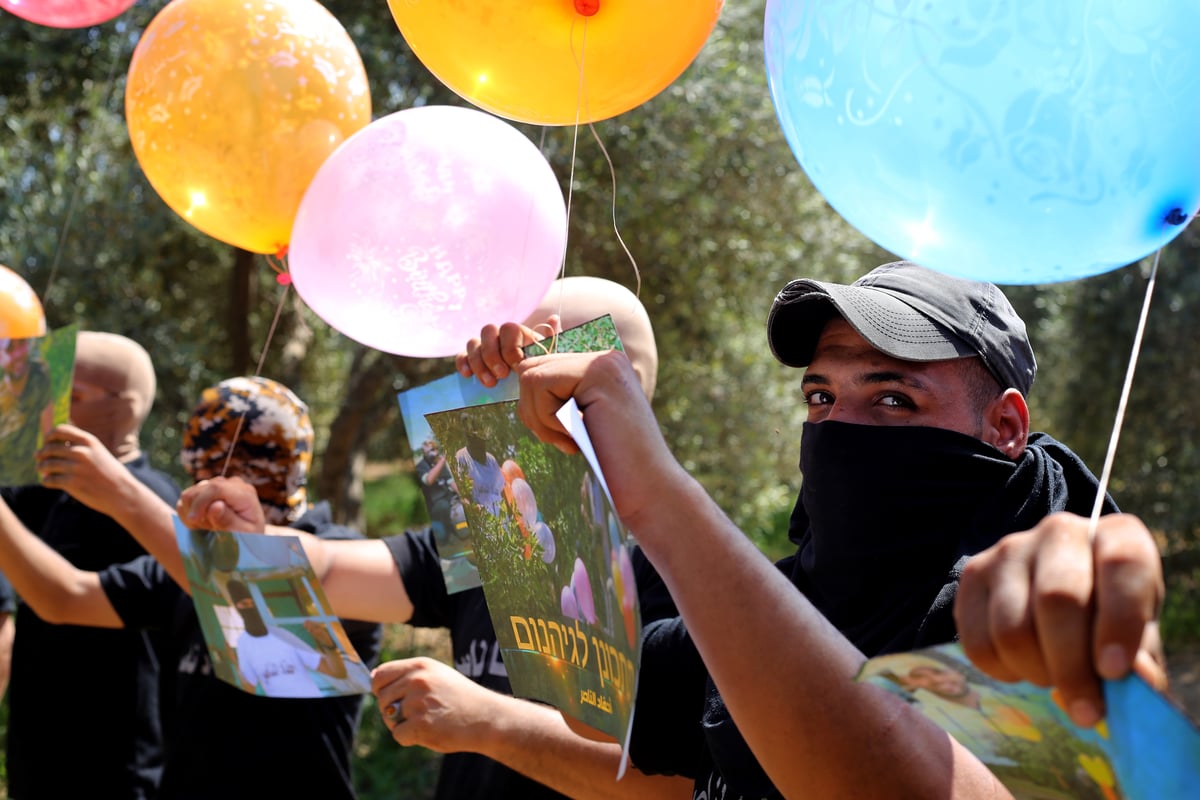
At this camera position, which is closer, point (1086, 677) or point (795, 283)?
point (1086, 677)

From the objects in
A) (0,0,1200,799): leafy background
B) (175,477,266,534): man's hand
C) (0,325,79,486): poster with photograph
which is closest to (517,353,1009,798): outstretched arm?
(175,477,266,534): man's hand

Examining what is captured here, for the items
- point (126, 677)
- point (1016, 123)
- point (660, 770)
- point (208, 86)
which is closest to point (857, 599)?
point (660, 770)

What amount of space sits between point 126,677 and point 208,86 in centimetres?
177

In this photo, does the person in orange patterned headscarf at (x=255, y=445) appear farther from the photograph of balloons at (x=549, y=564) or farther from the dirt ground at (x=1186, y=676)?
the dirt ground at (x=1186, y=676)

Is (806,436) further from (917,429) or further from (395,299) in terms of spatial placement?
(395,299)

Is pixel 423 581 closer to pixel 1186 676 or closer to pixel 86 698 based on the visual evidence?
pixel 86 698

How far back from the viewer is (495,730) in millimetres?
1848

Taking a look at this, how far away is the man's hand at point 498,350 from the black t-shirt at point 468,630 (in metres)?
0.48

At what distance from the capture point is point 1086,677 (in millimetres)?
828

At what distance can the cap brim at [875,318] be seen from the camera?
1478 mm

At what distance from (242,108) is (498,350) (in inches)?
48.2

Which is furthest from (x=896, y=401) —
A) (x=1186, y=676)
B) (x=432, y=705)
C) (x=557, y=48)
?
(x=1186, y=676)

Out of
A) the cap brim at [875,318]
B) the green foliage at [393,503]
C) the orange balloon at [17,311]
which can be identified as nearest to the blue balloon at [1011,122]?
the cap brim at [875,318]

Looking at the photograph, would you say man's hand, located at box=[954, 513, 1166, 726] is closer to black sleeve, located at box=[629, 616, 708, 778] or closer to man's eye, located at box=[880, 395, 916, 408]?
man's eye, located at box=[880, 395, 916, 408]
